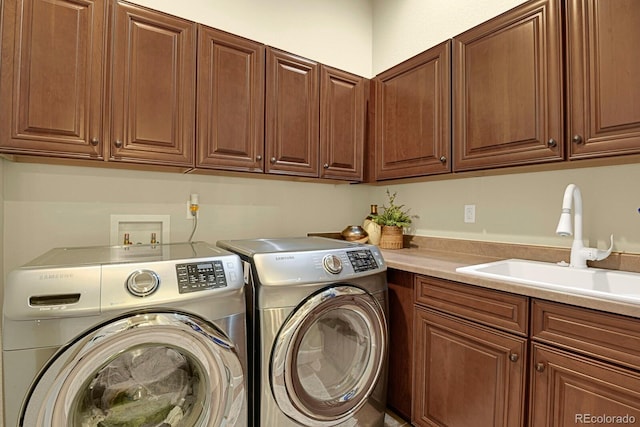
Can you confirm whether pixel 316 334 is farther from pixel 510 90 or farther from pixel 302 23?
pixel 302 23

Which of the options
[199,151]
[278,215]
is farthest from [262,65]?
[278,215]

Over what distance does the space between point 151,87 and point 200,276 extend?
0.99 meters

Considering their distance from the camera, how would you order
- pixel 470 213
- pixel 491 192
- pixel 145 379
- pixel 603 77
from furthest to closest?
pixel 470 213 → pixel 491 192 → pixel 603 77 → pixel 145 379

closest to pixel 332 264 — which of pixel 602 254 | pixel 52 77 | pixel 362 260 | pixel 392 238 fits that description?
pixel 362 260

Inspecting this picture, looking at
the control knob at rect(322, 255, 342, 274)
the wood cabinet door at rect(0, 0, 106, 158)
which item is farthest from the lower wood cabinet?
the wood cabinet door at rect(0, 0, 106, 158)

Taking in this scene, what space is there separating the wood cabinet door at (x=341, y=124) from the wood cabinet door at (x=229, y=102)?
438 mm

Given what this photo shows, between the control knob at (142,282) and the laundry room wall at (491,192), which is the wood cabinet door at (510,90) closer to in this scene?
the laundry room wall at (491,192)

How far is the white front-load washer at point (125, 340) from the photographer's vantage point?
93cm

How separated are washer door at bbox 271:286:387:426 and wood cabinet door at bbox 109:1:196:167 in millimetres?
1009

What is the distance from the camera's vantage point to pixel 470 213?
2.01 meters

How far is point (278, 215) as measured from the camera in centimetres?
225

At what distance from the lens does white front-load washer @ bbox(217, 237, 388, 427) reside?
51.5 inches

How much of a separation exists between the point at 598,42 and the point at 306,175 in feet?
4.87

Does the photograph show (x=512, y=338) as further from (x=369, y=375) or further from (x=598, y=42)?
→ (x=598, y=42)
